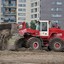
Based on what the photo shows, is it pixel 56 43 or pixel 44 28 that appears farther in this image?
pixel 44 28

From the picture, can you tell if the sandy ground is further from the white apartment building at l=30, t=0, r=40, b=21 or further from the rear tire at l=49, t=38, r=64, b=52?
the white apartment building at l=30, t=0, r=40, b=21

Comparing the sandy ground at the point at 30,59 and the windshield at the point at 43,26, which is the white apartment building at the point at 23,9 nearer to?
the windshield at the point at 43,26

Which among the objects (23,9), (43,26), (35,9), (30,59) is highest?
(23,9)

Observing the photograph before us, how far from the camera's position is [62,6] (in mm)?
97438

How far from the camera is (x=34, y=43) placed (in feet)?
81.0

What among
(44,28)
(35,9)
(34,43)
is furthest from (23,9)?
(34,43)

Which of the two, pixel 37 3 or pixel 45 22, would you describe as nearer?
pixel 45 22

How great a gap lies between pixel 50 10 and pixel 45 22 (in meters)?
71.5

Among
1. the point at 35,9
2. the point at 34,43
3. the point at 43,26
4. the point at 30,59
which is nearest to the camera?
the point at 30,59

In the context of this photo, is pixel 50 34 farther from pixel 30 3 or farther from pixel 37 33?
pixel 30 3

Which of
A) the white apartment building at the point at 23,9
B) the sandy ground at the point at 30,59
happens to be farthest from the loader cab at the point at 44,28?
the white apartment building at the point at 23,9

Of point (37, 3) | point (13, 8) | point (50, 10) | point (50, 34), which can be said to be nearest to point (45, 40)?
point (50, 34)

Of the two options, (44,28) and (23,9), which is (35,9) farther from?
(44,28)

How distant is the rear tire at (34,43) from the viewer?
24.6 metres
